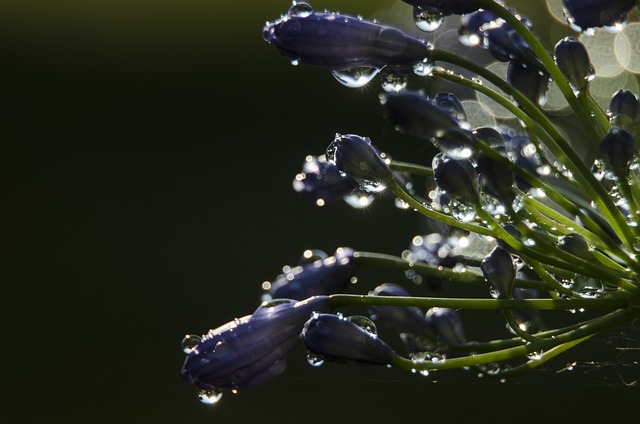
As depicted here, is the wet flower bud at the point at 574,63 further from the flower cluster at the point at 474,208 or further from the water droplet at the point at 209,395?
the water droplet at the point at 209,395

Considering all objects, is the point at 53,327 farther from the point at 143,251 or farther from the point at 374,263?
the point at 374,263

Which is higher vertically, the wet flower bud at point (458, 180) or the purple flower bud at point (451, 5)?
the purple flower bud at point (451, 5)

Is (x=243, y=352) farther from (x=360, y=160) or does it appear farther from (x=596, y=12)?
(x=596, y=12)

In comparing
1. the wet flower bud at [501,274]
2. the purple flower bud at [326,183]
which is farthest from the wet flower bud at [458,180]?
the purple flower bud at [326,183]

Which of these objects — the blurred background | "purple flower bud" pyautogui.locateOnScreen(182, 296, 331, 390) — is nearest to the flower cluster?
"purple flower bud" pyautogui.locateOnScreen(182, 296, 331, 390)

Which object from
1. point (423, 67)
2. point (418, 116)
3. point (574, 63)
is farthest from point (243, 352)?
point (574, 63)

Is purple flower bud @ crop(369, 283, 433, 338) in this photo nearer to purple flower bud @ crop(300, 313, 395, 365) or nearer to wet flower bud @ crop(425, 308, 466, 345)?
wet flower bud @ crop(425, 308, 466, 345)

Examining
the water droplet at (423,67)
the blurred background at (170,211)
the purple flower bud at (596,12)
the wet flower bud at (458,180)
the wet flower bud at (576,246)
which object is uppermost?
the blurred background at (170,211)

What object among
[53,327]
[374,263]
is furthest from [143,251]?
[374,263]
